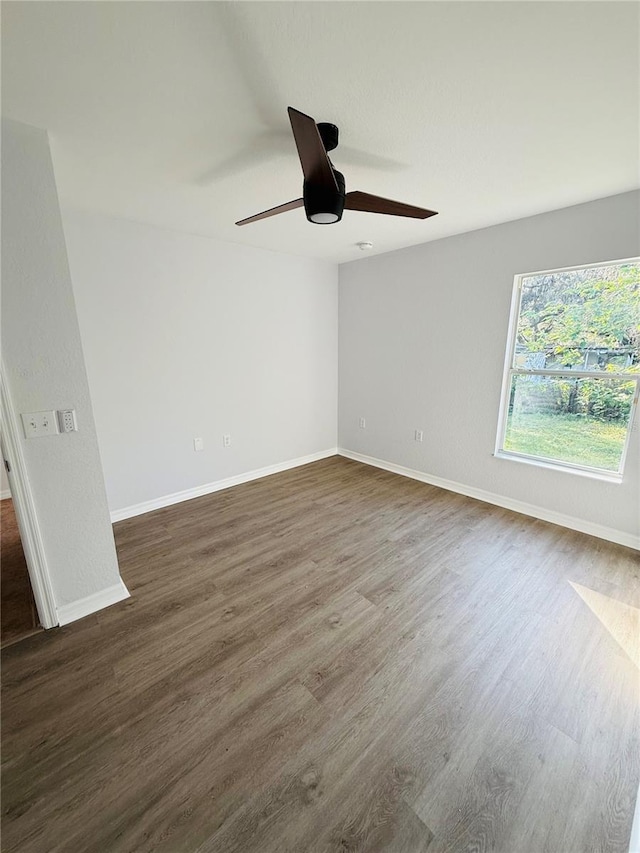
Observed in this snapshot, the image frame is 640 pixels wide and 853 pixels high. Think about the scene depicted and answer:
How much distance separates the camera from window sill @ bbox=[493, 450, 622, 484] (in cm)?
265

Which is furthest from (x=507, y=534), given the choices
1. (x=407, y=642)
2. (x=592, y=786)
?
(x=592, y=786)

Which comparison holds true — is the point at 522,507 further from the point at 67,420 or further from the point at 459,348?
the point at 67,420

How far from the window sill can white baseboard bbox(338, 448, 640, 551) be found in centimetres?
37

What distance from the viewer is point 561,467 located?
2.90m

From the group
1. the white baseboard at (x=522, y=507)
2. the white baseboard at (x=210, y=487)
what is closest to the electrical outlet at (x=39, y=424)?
the white baseboard at (x=210, y=487)

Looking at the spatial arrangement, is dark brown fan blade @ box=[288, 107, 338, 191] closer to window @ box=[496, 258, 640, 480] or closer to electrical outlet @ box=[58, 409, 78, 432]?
electrical outlet @ box=[58, 409, 78, 432]

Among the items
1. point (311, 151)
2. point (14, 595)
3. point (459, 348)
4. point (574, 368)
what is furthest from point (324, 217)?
point (14, 595)

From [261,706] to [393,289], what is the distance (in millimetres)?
3687

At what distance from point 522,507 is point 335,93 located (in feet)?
10.5

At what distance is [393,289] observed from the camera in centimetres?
378

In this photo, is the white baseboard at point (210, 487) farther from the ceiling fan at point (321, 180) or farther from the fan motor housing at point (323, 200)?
the fan motor housing at point (323, 200)

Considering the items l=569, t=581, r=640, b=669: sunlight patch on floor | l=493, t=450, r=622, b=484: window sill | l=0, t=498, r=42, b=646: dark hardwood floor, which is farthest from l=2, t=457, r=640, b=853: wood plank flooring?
l=493, t=450, r=622, b=484: window sill

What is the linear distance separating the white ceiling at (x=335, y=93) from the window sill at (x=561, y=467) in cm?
198

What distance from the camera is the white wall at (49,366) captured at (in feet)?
5.17
